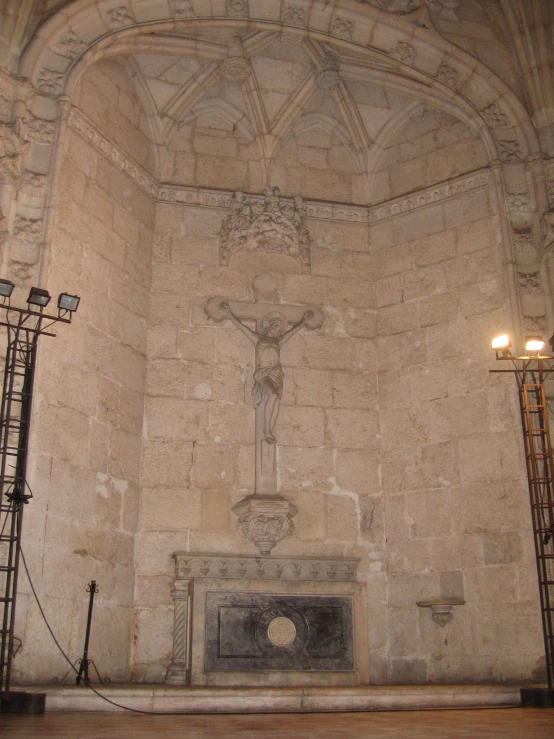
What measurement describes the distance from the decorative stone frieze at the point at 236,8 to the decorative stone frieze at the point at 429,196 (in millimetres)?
2737

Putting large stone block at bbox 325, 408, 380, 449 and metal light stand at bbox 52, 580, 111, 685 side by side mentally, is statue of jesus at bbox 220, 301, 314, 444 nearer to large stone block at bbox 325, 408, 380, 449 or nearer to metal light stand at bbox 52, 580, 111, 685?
large stone block at bbox 325, 408, 380, 449

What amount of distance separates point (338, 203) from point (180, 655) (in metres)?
5.59

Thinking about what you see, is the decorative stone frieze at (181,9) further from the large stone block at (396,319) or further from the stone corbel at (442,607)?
the stone corbel at (442,607)

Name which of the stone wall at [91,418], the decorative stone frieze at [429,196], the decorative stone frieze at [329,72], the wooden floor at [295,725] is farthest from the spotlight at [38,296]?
the decorative stone frieze at [329,72]

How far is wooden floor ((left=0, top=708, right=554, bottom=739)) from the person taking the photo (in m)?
4.26

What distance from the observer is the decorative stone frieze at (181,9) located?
362 inches

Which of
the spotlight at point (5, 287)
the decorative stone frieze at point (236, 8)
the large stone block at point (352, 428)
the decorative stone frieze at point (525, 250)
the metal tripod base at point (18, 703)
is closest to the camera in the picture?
the metal tripod base at point (18, 703)

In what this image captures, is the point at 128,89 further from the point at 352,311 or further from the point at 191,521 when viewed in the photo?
the point at 191,521

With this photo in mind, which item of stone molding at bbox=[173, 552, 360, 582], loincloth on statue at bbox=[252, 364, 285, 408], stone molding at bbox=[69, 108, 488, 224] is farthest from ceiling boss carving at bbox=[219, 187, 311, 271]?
stone molding at bbox=[173, 552, 360, 582]

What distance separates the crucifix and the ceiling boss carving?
1.32ft

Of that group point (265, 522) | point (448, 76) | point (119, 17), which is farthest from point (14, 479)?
point (448, 76)

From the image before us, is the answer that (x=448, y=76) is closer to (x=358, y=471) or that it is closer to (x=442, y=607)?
(x=358, y=471)

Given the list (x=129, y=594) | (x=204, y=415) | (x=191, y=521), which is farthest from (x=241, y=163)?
(x=129, y=594)

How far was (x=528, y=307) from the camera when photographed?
28.6 feet
